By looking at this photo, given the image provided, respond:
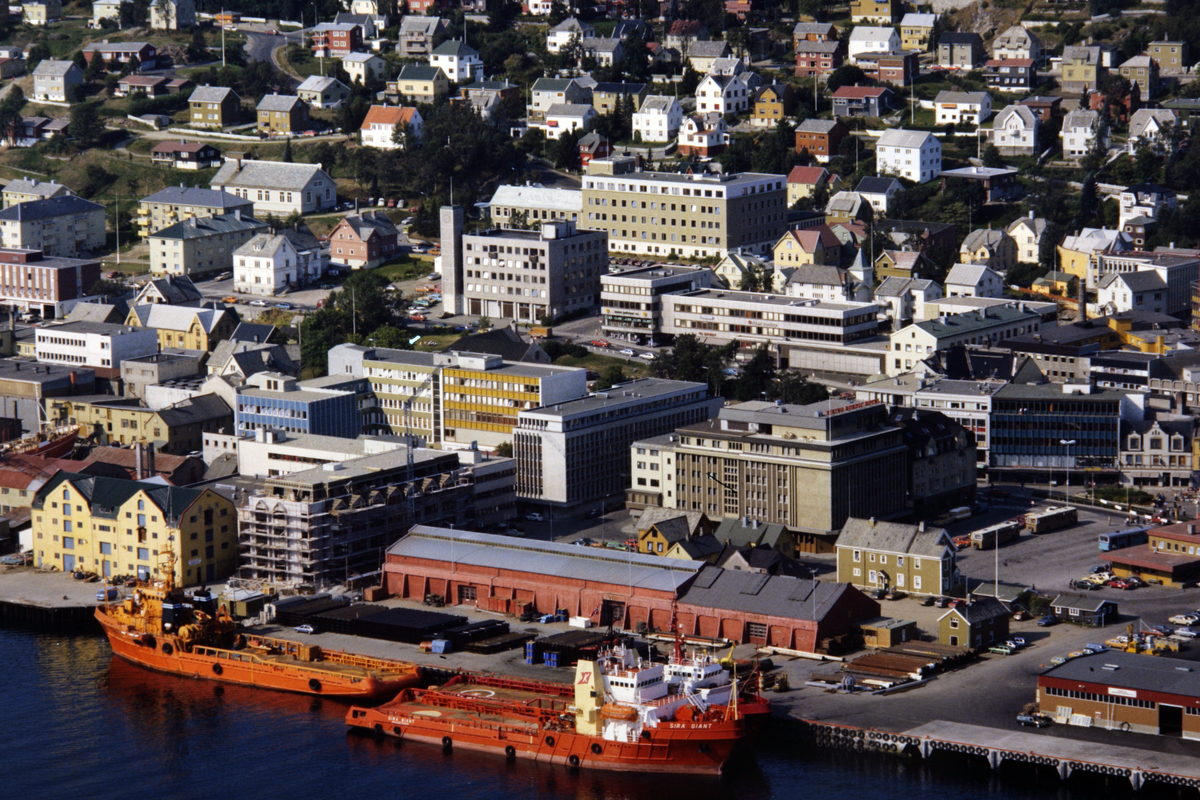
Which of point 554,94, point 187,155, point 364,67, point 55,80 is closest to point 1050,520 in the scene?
point 554,94

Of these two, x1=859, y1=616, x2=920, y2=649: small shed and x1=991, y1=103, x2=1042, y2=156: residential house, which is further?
x1=991, y1=103, x2=1042, y2=156: residential house

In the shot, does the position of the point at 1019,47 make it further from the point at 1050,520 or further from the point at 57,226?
the point at 1050,520

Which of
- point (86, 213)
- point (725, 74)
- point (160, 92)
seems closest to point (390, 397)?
point (86, 213)

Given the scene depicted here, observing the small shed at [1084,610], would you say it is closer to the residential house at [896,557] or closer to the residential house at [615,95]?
the residential house at [896,557]

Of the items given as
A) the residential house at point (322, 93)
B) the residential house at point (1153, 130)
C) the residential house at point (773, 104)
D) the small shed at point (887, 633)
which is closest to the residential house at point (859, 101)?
the residential house at point (773, 104)

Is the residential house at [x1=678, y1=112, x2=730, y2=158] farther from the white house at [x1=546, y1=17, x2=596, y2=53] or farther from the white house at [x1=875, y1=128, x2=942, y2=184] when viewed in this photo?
the white house at [x1=546, y1=17, x2=596, y2=53]

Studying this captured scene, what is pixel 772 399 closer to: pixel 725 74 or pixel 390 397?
pixel 390 397

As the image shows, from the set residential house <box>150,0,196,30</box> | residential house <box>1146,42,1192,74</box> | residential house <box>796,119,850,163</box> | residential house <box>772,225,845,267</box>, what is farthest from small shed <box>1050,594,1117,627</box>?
residential house <box>150,0,196,30</box>
